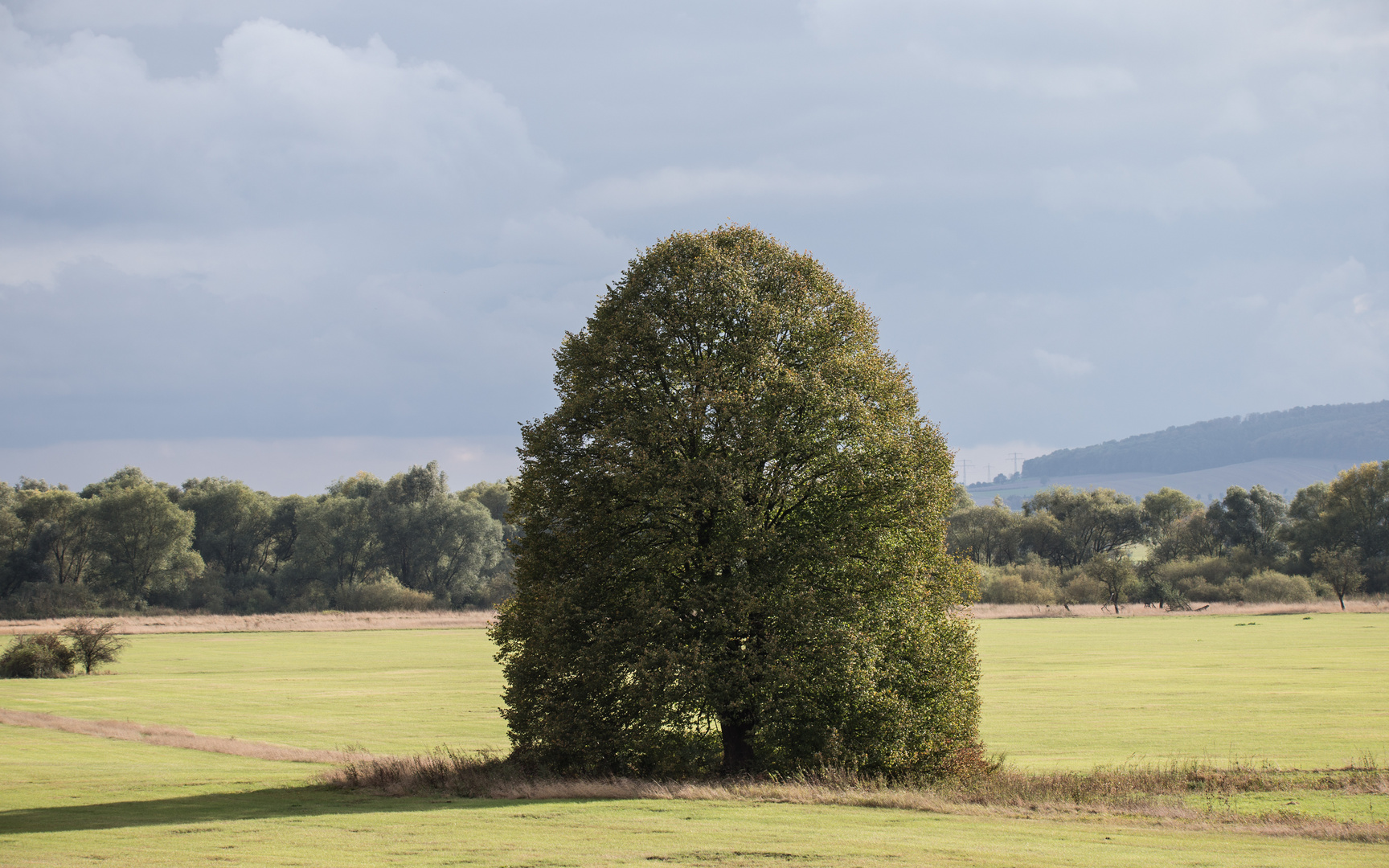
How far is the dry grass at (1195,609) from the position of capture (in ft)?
439

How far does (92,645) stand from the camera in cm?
7188

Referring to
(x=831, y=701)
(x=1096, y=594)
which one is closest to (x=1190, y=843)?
(x=831, y=701)

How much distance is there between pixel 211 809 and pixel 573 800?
8755 millimetres

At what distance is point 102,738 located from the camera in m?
41.4

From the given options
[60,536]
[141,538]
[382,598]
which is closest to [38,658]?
[141,538]

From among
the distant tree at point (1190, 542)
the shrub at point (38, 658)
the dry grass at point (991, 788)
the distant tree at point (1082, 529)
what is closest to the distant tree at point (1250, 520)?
the distant tree at point (1190, 542)

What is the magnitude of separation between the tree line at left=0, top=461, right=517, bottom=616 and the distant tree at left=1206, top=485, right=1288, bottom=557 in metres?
114

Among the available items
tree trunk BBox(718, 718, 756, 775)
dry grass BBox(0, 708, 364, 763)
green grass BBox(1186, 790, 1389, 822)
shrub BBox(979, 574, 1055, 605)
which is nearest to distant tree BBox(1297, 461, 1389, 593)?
shrub BBox(979, 574, 1055, 605)

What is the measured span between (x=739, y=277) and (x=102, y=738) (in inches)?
1271

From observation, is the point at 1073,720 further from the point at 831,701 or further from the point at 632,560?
the point at 632,560

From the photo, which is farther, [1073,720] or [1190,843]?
[1073,720]

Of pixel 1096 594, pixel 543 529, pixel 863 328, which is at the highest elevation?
pixel 863 328

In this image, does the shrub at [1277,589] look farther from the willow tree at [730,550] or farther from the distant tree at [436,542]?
the willow tree at [730,550]

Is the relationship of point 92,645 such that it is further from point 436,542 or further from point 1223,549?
point 1223,549
